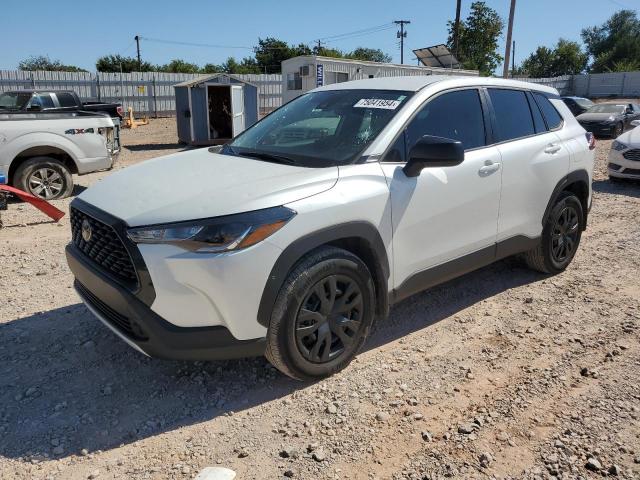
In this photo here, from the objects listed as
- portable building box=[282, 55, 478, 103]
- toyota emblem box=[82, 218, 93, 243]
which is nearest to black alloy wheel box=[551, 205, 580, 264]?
toyota emblem box=[82, 218, 93, 243]

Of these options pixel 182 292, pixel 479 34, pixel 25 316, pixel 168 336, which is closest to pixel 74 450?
pixel 168 336

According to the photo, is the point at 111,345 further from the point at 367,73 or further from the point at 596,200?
the point at 367,73

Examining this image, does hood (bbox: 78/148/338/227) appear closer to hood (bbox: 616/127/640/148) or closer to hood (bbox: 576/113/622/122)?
hood (bbox: 616/127/640/148)

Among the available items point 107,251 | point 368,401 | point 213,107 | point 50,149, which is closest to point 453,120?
→ point 368,401

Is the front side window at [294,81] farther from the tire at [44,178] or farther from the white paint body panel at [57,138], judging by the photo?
the tire at [44,178]

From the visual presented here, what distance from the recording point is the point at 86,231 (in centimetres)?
309

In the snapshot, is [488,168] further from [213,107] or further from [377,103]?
[213,107]

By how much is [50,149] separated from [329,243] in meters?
6.71

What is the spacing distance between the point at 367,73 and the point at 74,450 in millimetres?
19190

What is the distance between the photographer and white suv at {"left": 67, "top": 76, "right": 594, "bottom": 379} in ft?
8.72

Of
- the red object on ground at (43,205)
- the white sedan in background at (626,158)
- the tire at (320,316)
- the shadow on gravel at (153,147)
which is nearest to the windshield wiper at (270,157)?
the tire at (320,316)

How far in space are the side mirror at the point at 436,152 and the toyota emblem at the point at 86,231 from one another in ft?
6.30

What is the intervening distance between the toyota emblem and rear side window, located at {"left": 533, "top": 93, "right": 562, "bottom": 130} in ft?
12.3

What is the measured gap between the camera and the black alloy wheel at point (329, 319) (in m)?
2.98
